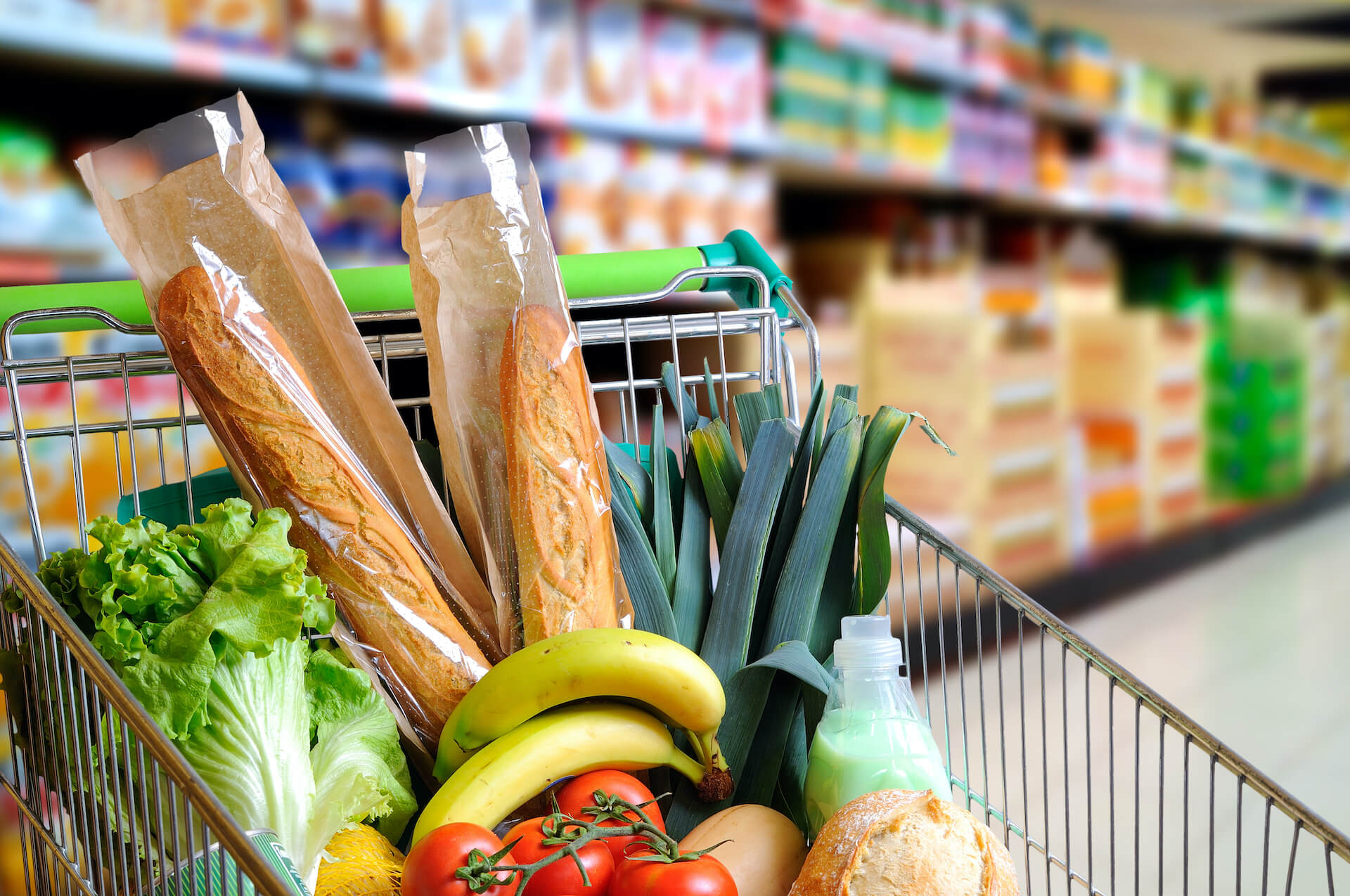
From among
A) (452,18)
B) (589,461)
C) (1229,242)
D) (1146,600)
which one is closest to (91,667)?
(589,461)

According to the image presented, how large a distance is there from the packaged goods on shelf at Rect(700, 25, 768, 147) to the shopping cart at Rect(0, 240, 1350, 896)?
1.90 feet

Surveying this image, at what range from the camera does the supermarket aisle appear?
103 inches

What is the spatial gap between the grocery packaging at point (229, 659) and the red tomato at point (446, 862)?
11 centimetres

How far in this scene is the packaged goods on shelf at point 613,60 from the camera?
2.36m

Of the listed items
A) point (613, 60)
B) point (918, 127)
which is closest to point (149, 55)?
point (613, 60)

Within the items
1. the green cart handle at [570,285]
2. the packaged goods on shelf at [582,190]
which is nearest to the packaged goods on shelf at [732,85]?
the packaged goods on shelf at [582,190]

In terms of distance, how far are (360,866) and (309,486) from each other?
0.31 meters

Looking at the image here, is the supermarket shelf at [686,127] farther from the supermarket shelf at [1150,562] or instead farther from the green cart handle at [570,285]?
the supermarket shelf at [1150,562]

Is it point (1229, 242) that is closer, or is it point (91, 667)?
point (91, 667)

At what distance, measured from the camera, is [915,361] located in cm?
339

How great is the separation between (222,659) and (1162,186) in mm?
4685

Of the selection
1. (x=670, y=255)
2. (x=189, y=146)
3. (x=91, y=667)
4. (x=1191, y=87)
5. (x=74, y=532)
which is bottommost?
(x=74, y=532)

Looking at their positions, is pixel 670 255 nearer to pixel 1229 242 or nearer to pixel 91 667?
pixel 91 667

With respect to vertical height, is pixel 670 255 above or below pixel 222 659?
above
